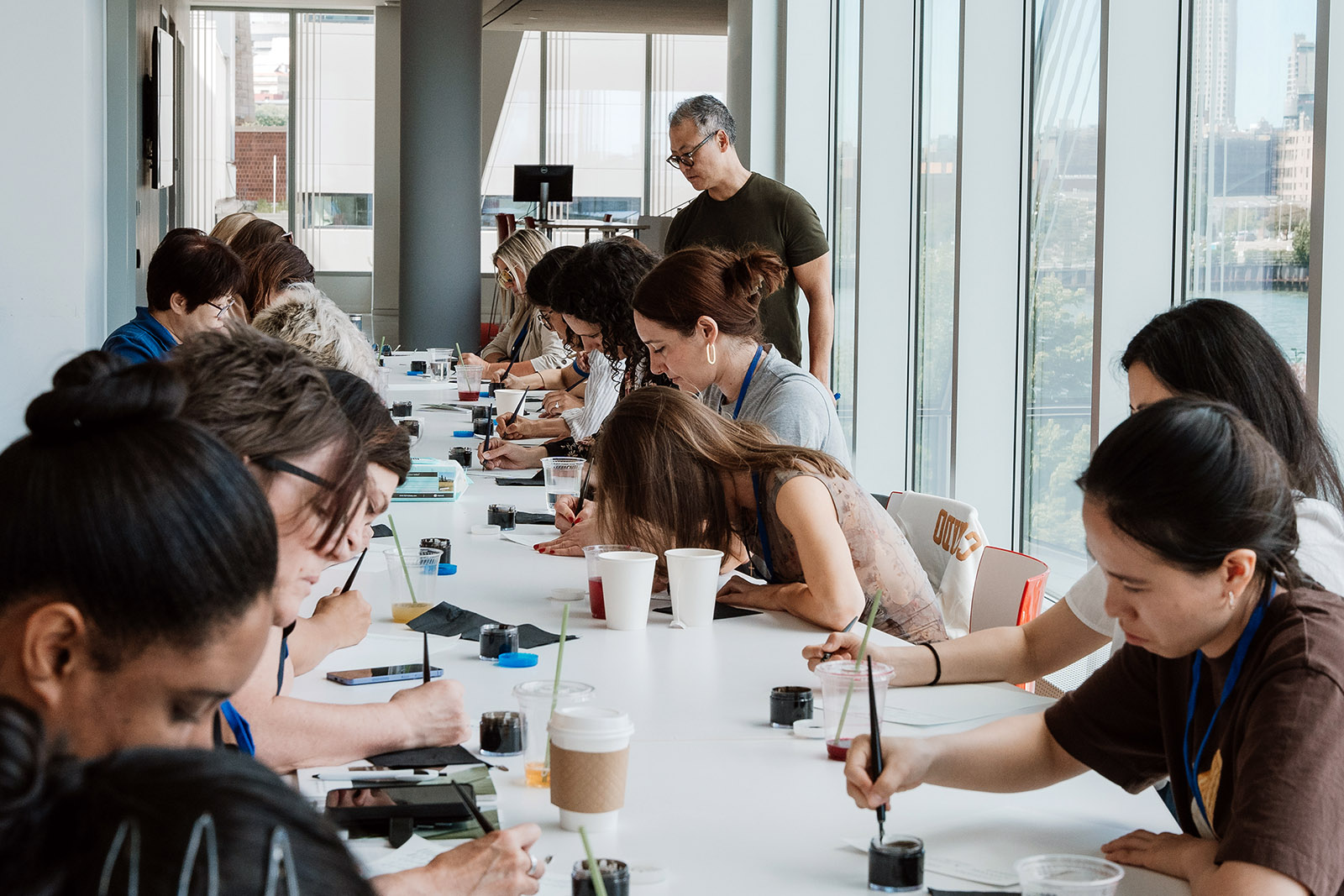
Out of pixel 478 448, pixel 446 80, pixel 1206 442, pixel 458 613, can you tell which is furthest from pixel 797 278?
pixel 446 80

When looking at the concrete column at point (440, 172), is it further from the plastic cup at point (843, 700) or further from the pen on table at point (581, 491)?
the plastic cup at point (843, 700)

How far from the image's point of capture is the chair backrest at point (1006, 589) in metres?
2.39

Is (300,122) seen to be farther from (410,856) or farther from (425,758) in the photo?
(410,856)

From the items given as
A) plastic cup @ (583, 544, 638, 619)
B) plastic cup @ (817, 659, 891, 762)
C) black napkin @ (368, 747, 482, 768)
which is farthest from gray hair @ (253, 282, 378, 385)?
plastic cup @ (817, 659, 891, 762)

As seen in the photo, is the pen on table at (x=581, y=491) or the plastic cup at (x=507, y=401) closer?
the pen on table at (x=581, y=491)

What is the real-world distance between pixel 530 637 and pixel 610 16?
10429 millimetres

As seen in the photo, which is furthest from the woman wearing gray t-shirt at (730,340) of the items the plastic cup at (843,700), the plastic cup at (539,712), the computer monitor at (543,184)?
the computer monitor at (543,184)

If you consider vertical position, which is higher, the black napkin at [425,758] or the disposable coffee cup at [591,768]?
the disposable coffee cup at [591,768]

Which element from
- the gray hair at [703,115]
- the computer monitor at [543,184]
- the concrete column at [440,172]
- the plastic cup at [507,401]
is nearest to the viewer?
the gray hair at [703,115]

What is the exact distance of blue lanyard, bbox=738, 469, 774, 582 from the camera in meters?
2.41

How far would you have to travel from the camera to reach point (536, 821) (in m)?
1.39

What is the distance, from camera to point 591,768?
1336 mm

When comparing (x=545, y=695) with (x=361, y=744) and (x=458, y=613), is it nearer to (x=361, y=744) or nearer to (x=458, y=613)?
(x=361, y=744)

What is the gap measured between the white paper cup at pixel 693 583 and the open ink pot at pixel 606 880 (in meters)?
1.08
